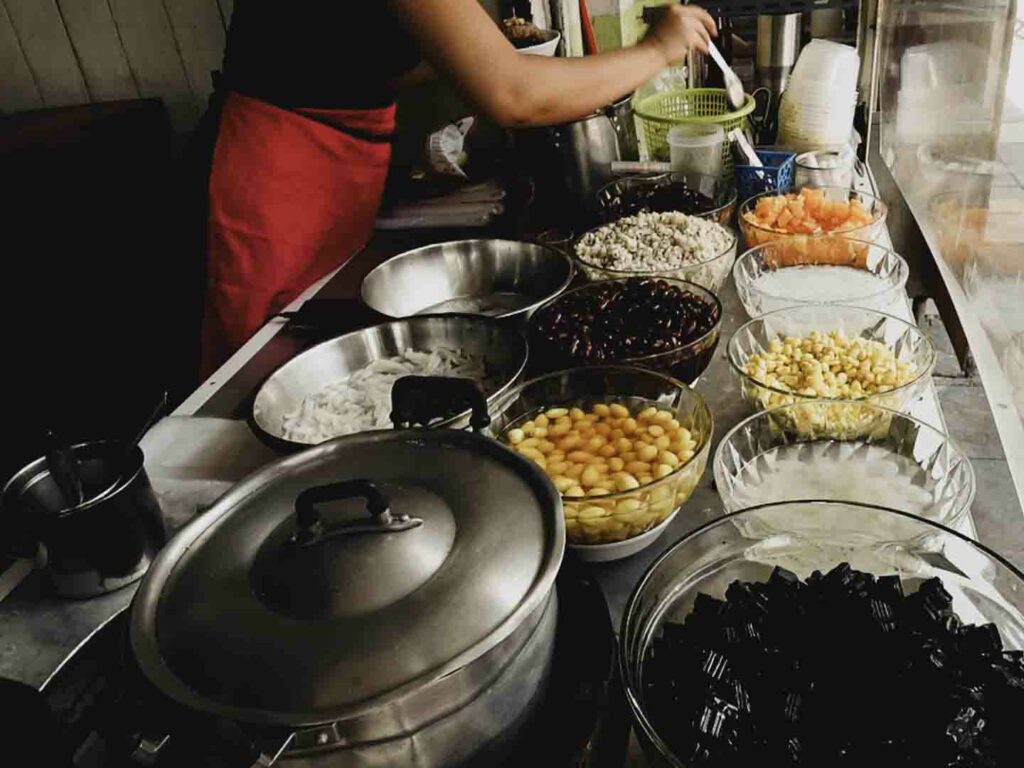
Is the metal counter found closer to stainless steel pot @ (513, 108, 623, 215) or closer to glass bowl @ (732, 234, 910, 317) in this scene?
glass bowl @ (732, 234, 910, 317)

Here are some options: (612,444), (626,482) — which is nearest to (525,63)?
(612,444)

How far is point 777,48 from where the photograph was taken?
7.86ft

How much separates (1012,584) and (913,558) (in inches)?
3.7

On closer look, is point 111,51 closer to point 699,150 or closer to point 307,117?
point 307,117

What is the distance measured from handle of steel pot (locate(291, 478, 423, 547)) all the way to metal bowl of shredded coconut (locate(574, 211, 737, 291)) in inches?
35.0

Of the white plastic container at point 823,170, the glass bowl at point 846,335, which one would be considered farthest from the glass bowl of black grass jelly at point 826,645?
the white plastic container at point 823,170

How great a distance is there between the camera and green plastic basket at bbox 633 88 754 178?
6.48ft

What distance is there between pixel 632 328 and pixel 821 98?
3.51ft

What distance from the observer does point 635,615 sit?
0.79 meters

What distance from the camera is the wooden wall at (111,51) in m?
2.90

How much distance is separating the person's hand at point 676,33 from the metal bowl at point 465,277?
630 millimetres

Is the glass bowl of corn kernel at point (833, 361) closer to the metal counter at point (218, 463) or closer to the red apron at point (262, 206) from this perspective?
the metal counter at point (218, 463)

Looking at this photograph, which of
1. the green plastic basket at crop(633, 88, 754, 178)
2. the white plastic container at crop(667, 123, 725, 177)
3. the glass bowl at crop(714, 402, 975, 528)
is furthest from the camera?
the green plastic basket at crop(633, 88, 754, 178)

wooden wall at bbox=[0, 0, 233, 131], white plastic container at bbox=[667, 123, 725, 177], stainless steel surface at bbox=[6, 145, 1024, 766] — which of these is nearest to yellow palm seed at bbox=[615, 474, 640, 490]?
stainless steel surface at bbox=[6, 145, 1024, 766]
